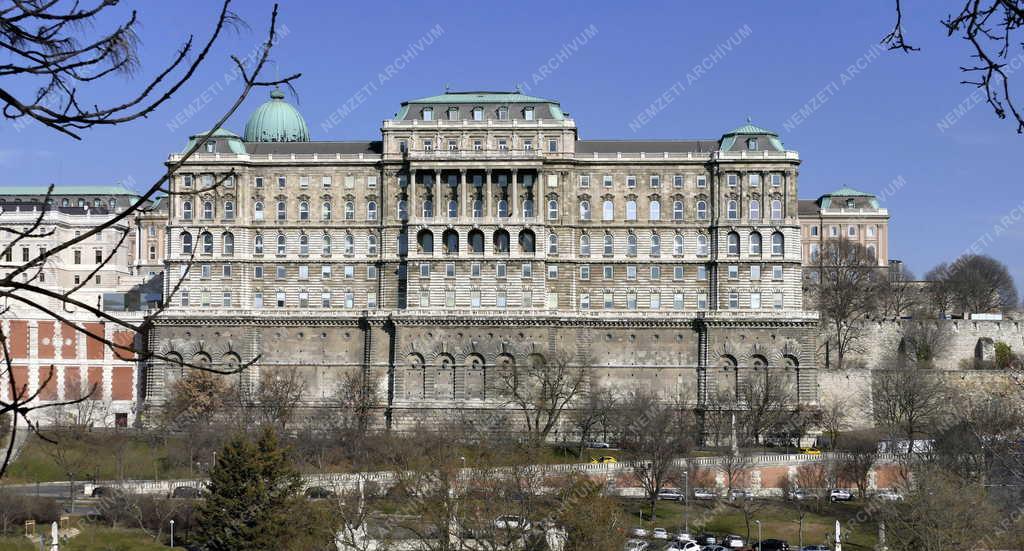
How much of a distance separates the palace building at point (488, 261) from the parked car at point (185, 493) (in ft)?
82.7

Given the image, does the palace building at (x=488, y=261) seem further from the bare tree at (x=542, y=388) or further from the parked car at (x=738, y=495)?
the parked car at (x=738, y=495)

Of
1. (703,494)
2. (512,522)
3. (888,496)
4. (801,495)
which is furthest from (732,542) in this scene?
(512,522)

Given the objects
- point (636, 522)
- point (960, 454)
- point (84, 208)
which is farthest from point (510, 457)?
point (84, 208)

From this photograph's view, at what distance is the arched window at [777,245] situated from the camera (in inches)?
3866

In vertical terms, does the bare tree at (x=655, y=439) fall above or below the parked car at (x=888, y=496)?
above

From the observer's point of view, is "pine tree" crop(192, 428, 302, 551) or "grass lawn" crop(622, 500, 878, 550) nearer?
"pine tree" crop(192, 428, 302, 551)

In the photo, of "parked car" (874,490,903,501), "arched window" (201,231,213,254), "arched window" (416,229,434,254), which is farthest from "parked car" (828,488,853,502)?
"arched window" (201,231,213,254)

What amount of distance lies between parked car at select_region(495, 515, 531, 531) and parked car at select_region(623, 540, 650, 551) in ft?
18.0

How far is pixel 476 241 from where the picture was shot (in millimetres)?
97938

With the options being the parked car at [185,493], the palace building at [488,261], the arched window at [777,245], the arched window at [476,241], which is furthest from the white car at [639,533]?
the arched window at [777,245]

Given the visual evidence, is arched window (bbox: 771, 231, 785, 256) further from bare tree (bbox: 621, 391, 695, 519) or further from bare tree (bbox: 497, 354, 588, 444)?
bare tree (bbox: 497, 354, 588, 444)

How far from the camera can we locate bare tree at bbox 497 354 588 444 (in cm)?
9050

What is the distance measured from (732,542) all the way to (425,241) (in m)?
40.6

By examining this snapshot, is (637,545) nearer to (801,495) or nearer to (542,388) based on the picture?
(801,495)
